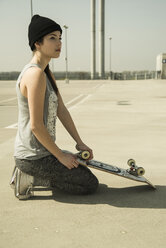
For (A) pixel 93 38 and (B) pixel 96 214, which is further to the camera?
(A) pixel 93 38

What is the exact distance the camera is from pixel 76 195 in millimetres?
2980

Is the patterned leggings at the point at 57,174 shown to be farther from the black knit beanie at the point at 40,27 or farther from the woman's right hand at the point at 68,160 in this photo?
the black knit beanie at the point at 40,27

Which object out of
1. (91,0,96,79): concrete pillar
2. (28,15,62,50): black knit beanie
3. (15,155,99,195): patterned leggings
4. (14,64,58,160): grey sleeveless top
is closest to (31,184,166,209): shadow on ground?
(15,155,99,195): patterned leggings

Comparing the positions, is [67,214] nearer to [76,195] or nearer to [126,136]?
[76,195]

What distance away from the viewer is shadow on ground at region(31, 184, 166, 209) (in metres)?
2.82

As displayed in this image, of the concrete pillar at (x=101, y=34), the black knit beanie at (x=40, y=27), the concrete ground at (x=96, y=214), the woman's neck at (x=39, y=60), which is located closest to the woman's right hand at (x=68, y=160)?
the concrete ground at (x=96, y=214)

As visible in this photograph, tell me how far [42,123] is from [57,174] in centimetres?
52

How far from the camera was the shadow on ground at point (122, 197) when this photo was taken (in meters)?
2.82

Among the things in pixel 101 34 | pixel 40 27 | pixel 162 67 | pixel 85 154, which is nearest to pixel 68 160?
pixel 85 154

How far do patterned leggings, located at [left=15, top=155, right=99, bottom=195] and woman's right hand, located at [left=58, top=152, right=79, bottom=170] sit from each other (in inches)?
3.8

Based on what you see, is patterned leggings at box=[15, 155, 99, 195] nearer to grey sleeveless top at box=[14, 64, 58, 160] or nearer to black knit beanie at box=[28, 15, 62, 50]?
grey sleeveless top at box=[14, 64, 58, 160]

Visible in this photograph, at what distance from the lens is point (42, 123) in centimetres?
262

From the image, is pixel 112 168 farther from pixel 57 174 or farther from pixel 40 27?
pixel 40 27

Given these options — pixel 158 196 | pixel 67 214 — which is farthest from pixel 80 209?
pixel 158 196
